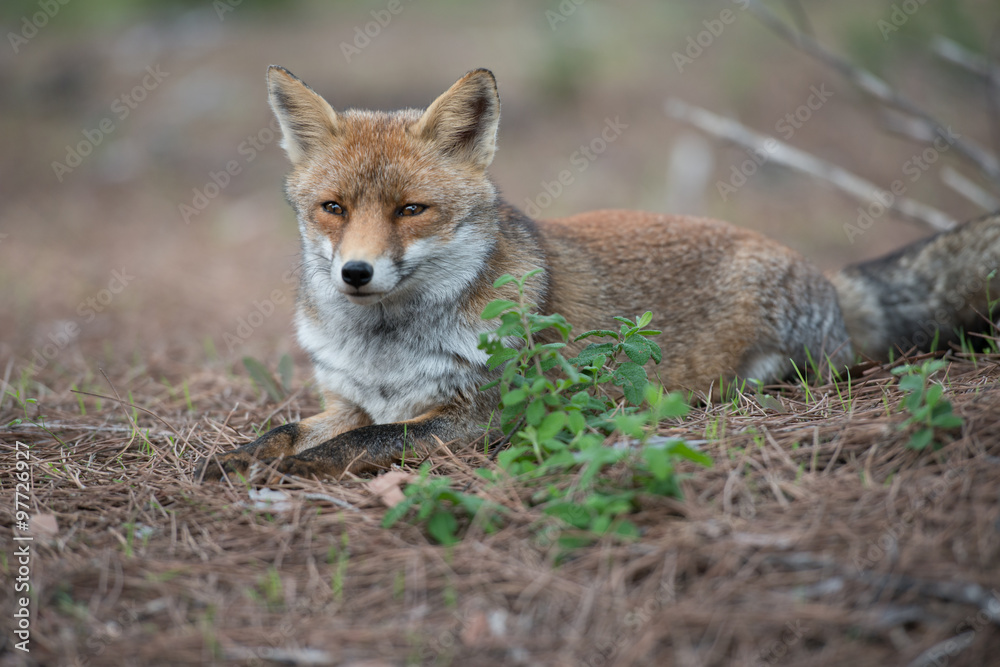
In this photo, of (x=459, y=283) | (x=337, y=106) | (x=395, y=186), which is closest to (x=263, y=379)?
(x=459, y=283)

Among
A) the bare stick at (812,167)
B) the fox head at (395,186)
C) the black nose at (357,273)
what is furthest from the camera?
the bare stick at (812,167)

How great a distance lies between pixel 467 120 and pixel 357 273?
1264 millimetres

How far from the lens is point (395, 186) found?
149 inches

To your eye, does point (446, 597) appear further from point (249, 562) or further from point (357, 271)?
A: point (357, 271)

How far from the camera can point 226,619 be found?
8.14 feet

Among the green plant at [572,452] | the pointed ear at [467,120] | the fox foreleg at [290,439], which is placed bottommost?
the fox foreleg at [290,439]

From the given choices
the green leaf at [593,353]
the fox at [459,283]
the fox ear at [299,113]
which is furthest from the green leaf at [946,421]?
the fox ear at [299,113]

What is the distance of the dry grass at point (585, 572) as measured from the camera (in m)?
2.24

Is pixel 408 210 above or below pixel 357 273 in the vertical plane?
above

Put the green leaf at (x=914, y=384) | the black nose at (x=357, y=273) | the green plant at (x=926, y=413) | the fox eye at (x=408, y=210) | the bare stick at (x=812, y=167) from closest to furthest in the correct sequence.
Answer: the green plant at (x=926, y=413), the green leaf at (x=914, y=384), the black nose at (x=357, y=273), the fox eye at (x=408, y=210), the bare stick at (x=812, y=167)

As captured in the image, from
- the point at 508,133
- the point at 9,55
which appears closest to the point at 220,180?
the point at 508,133

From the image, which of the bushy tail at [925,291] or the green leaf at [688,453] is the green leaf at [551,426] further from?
the bushy tail at [925,291]

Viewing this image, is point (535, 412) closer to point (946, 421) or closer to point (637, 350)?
point (637, 350)

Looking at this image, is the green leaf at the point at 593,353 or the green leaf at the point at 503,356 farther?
the green leaf at the point at 593,353
